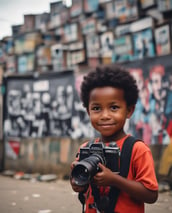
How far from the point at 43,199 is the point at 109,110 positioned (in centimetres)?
340

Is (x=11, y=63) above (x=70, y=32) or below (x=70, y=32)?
below

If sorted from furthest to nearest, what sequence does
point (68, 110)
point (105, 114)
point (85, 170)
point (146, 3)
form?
point (146, 3) < point (68, 110) < point (105, 114) < point (85, 170)

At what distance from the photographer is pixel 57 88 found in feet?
21.8

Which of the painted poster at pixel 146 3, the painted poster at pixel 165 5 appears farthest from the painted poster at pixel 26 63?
the painted poster at pixel 165 5

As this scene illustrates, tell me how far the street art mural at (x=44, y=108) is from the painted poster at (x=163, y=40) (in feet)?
12.3

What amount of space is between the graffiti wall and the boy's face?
3509 mm

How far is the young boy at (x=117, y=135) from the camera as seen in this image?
141 centimetres

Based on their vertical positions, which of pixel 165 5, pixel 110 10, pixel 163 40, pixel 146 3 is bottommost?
pixel 163 40

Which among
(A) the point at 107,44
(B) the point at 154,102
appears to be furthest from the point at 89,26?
(B) the point at 154,102

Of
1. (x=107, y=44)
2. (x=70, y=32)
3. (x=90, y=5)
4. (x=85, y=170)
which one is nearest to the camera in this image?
(x=85, y=170)

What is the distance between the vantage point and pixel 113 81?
1631 millimetres

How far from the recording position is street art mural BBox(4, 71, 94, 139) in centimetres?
634

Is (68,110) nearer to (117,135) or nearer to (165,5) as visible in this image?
(117,135)

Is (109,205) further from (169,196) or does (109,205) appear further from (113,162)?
(169,196)
